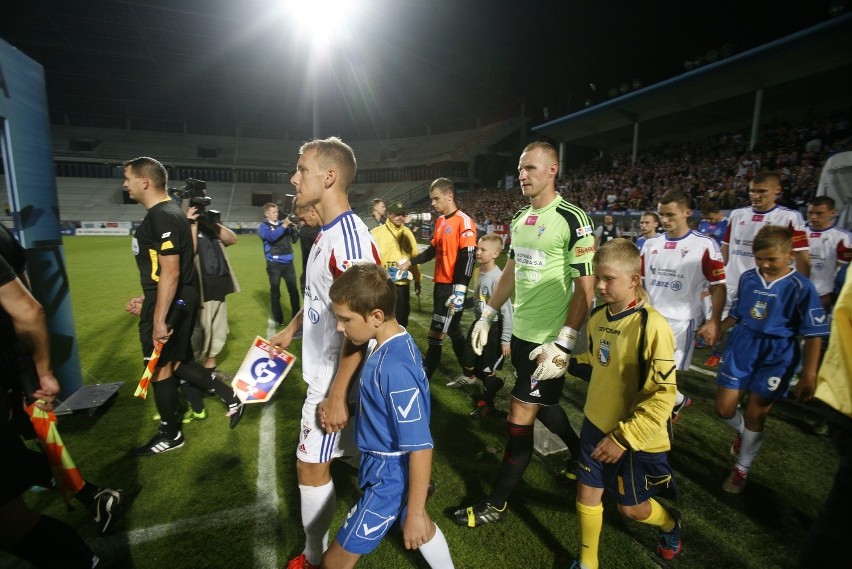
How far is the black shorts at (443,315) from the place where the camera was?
16.6 feet

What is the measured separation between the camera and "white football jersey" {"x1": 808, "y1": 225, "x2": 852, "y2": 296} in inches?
203

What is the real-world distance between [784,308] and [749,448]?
A: 3.91 feet

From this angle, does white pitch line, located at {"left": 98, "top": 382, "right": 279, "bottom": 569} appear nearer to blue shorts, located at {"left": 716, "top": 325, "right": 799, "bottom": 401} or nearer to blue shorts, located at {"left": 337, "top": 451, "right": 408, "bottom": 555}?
blue shorts, located at {"left": 337, "top": 451, "right": 408, "bottom": 555}

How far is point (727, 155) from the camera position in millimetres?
19656

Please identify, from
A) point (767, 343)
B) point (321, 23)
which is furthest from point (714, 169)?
point (321, 23)

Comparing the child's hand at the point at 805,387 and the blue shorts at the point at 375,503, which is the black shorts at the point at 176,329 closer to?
the blue shorts at the point at 375,503

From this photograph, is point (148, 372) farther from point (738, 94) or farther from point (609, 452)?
point (738, 94)

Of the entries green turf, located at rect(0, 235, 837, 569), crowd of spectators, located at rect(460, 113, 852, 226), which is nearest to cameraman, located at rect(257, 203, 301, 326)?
green turf, located at rect(0, 235, 837, 569)

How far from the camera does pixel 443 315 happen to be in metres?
5.16

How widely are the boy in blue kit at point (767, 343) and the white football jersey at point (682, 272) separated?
0.52 meters

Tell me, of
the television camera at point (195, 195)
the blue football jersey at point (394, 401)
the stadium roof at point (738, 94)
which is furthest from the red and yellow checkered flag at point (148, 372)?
the stadium roof at point (738, 94)

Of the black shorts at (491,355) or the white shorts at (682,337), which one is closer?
the white shorts at (682,337)

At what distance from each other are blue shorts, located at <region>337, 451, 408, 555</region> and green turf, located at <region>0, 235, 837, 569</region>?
89cm

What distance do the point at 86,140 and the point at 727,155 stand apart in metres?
61.4
